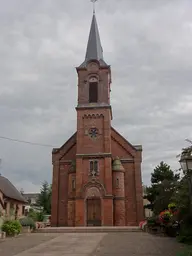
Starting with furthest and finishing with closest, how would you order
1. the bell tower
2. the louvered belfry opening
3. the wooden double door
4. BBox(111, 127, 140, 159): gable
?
the louvered belfry opening < BBox(111, 127, 140, 159): gable < the bell tower < the wooden double door

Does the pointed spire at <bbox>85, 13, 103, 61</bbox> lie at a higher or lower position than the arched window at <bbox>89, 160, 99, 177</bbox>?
higher

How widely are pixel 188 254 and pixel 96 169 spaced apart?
29212mm

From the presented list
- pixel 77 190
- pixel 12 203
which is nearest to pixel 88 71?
pixel 77 190

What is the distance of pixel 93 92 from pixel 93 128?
18.2 ft

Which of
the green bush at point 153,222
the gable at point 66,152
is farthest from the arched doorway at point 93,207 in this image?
the green bush at point 153,222

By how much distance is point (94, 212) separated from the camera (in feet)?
122

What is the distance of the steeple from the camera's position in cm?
4456

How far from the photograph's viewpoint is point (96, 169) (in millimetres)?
38750

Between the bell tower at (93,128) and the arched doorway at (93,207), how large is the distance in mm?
746

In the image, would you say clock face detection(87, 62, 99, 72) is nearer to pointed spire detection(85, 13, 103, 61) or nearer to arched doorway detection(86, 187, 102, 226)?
pointed spire detection(85, 13, 103, 61)

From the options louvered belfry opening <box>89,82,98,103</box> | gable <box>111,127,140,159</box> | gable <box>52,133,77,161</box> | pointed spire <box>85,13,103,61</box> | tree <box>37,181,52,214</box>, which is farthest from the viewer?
tree <box>37,181,52,214</box>

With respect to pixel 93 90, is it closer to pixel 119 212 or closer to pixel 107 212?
pixel 107 212

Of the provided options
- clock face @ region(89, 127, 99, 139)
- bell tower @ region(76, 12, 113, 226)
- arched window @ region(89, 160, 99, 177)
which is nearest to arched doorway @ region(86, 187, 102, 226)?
bell tower @ region(76, 12, 113, 226)

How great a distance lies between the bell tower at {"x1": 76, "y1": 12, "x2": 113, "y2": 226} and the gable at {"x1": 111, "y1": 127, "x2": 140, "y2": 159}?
2793mm
